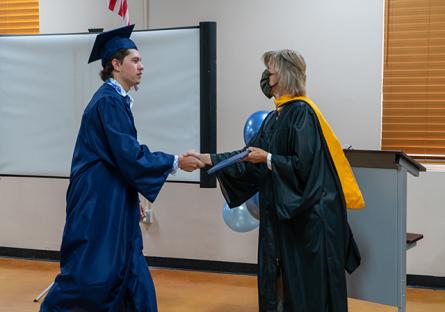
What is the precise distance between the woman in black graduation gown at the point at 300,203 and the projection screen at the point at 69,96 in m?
1.12

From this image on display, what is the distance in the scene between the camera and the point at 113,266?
2.79 meters

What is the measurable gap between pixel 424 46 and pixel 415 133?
24.3 inches

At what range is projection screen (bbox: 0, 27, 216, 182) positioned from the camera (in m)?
4.30

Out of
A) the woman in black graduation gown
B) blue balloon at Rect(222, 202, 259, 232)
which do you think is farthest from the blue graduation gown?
blue balloon at Rect(222, 202, 259, 232)

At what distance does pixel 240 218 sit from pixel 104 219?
5.39ft

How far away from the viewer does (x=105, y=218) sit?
281 centimetres

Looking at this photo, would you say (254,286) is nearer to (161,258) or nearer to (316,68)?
(161,258)

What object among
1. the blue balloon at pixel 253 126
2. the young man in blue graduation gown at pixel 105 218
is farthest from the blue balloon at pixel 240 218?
the young man in blue graduation gown at pixel 105 218

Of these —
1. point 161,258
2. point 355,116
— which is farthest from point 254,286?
point 355,116

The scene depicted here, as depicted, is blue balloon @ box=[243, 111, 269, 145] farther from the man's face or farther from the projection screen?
the man's face

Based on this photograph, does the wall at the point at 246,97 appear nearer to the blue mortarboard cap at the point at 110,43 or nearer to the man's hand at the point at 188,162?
the man's hand at the point at 188,162

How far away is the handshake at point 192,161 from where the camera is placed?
328 cm

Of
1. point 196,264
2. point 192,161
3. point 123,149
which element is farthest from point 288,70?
point 196,264

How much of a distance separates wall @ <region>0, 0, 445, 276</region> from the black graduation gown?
168 centimetres
